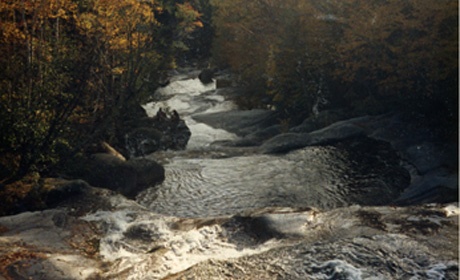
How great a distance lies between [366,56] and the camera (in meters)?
25.6

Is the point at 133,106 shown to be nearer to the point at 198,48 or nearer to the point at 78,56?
the point at 78,56

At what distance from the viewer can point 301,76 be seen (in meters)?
29.4

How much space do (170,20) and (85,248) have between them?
A: 39.7m

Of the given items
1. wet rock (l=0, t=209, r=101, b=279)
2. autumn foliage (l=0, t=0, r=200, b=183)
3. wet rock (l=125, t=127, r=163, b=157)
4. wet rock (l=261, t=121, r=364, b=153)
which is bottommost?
wet rock (l=125, t=127, r=163, b=157)

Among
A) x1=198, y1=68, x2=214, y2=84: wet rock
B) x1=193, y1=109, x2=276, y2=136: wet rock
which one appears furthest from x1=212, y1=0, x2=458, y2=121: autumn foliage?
x1=198, y1=68, x2=214, y2=84: wet rock

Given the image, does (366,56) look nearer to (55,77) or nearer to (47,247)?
(55,77)

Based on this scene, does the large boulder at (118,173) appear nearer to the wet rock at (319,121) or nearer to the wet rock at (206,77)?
the wet rock at (319,121)

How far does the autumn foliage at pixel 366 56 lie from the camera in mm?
21859

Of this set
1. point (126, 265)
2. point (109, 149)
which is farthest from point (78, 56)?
point (126, 265)

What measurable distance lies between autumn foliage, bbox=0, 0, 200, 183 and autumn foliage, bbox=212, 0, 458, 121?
9737 millimetres

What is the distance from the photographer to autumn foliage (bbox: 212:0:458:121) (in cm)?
2186

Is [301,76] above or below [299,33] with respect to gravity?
below

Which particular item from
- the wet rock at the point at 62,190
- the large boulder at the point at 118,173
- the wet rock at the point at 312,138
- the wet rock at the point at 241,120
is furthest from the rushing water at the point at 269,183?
the wet rock at the point at 241,120

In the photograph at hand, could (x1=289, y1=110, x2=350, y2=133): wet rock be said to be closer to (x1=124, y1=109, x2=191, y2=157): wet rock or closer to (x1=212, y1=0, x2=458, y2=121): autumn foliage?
(x1=212, y1=0, x2=458, y2=121): autumn foliage
